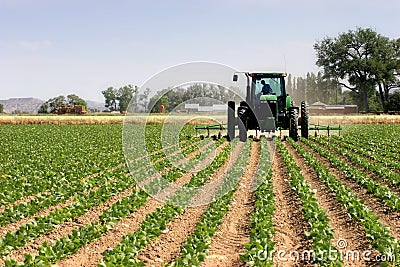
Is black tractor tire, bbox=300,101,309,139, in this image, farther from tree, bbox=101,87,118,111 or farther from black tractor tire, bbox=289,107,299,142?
tree, bbox=101,87,118,111

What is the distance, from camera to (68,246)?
6191 millimetres

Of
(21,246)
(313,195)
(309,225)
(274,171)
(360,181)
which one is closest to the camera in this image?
(21,246)

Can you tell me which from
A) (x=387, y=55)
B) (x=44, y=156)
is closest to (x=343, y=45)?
(x=387, y=55)

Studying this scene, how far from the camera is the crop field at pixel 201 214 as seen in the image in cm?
597

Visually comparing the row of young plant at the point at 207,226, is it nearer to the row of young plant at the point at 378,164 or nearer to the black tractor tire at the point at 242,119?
the row of young plant at the point at 378,164

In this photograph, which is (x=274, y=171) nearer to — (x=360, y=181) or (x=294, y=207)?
(x=360, y=181)

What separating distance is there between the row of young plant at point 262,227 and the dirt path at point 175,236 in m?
0.91

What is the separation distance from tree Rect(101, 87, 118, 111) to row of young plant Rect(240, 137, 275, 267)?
11613 cm

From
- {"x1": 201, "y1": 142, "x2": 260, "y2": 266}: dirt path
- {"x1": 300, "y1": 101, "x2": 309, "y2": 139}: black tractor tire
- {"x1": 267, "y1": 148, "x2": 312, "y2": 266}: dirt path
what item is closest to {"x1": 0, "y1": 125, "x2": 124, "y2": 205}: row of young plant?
{"x1": 201, "y1": 142, "x2": 260, "y2": 266}: dirt path

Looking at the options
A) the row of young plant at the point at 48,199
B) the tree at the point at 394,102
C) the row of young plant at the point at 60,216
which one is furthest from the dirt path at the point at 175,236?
the tree at the point at 394,102

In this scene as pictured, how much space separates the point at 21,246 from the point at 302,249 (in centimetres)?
360

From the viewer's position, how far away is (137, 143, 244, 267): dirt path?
6.12 m

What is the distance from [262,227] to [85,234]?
7.84ft

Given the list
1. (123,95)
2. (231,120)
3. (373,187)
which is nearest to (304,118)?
(231,120)
